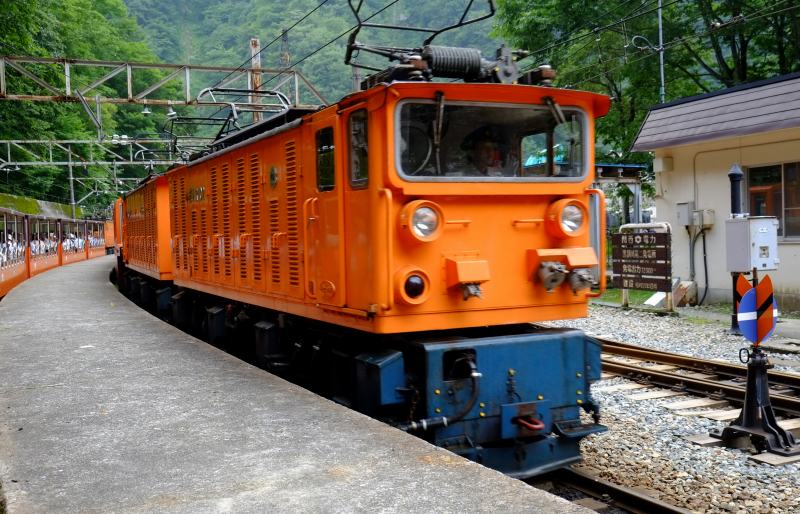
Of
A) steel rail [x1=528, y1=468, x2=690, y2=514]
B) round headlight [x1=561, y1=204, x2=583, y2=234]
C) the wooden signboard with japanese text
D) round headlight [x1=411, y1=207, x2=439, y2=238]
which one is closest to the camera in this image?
steel rail [x1=528, y1=468, x2=690, y2=514]

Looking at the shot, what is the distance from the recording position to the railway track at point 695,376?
7.97 metres

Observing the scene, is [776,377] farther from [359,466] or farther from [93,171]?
[93,171]

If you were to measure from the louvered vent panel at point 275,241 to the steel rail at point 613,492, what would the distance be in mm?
2967

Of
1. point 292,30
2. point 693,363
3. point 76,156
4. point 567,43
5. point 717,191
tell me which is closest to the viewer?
point 693,363

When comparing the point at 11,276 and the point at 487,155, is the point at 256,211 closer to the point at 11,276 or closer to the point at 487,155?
the point at 487,155

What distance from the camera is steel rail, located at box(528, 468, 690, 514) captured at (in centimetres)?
505

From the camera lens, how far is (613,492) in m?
5.36

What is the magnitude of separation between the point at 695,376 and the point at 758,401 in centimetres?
255

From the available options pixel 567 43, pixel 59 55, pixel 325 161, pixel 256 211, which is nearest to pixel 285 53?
pixel 567 43

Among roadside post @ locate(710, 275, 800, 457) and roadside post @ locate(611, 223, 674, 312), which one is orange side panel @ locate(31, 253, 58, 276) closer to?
roadside post @ locate(611, 223, 674, 312)

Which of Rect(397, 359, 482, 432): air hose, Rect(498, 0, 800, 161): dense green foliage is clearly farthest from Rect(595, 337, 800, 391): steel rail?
Rect(498, 0, 800, 161): dense green foliage

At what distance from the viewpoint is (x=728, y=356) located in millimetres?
10594

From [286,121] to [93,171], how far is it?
4813cm

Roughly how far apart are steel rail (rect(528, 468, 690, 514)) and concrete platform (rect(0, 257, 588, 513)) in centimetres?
158
